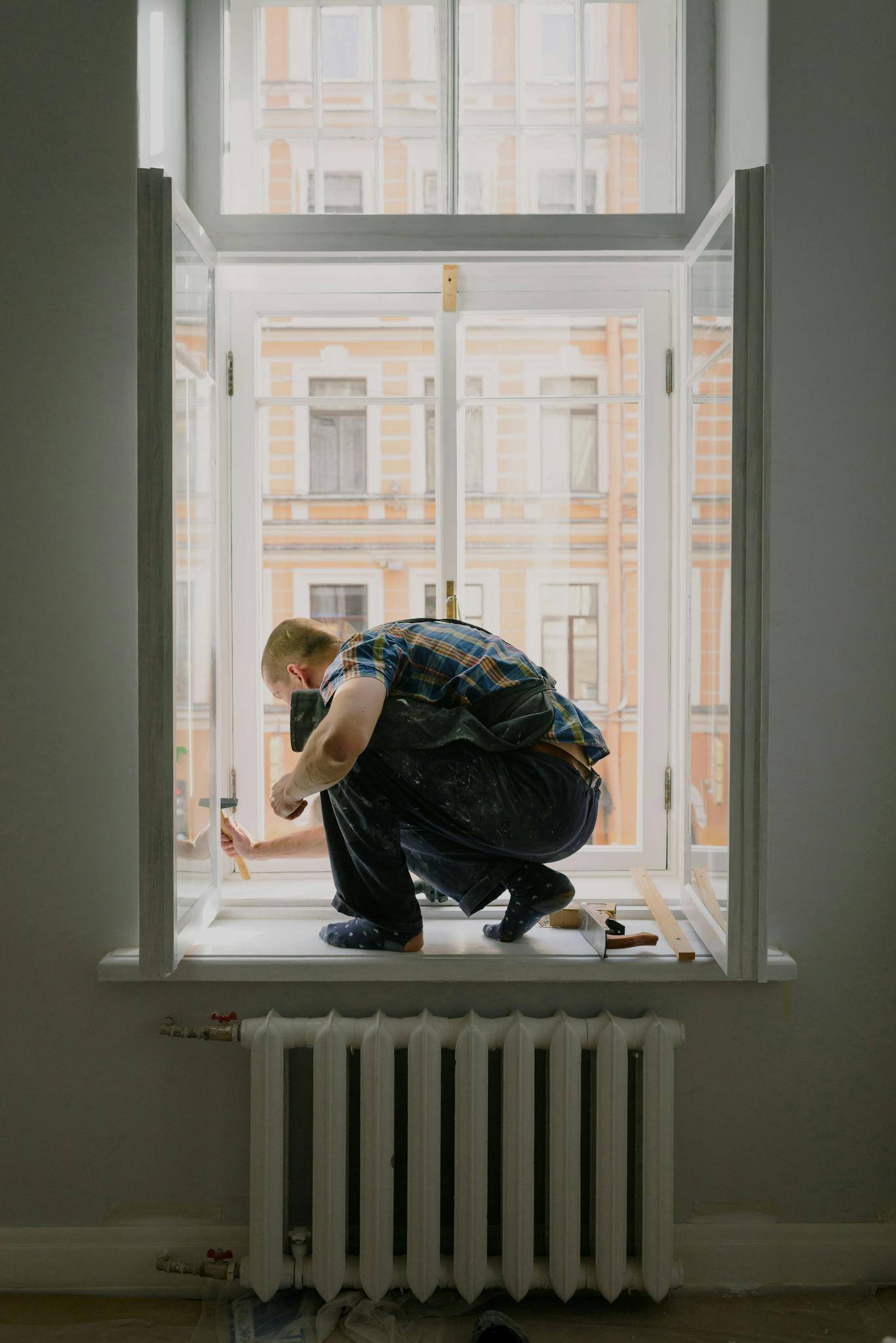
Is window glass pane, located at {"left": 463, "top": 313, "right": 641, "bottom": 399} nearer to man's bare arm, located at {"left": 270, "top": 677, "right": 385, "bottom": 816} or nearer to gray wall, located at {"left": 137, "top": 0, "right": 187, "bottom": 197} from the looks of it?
gray wall, located at {"left": 137, "top": 0, "right": 187, "bottom": 197}

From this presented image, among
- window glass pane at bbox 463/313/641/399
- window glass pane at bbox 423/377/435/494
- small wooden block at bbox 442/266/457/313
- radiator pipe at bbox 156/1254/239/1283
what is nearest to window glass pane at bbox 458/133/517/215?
small wooden block at bbox 442/266/457/313

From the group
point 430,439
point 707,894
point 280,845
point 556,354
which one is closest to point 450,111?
point 556,354

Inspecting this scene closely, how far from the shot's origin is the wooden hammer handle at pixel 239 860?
2.09 meters

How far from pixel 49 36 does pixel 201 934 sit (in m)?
1.69

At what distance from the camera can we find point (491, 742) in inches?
71.9

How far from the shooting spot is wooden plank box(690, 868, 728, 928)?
1.79 metres

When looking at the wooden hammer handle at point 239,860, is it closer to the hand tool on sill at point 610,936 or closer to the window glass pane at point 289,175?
the hand tool on sill at point 610,936

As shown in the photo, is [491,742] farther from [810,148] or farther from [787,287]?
[810,148]

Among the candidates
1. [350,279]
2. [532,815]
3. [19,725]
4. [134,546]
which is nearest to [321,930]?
[532,815]

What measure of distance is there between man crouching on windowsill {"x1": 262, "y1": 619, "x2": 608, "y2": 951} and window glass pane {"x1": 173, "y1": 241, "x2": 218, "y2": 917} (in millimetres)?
180

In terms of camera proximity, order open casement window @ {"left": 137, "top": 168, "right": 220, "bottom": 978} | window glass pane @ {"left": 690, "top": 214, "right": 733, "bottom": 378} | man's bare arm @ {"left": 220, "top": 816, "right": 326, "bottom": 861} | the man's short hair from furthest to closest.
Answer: man's bare arm @ {"left": 220, "top": 816, "right": 326, "bottom": 861} < the man's short hair < window glass pane @ {"left": 690, "top": 214, "right": 733, "bottom": 378} < open casement window @ {"left": 137, "top": 168, "right": 220, "bottom": 978}

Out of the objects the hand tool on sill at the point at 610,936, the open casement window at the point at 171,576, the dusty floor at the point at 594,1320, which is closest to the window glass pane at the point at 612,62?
the open casement window at the point at 171,576

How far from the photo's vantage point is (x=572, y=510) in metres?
2.27

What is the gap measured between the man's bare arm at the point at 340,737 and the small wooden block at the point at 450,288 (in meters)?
0.96
